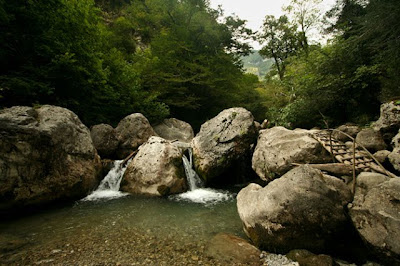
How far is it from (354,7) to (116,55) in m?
13.7

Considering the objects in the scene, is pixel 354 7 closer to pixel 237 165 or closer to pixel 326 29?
pixel 326 29

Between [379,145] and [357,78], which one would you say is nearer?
[379,145]

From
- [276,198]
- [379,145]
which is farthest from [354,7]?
[276,198]

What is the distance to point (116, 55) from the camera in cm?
1148

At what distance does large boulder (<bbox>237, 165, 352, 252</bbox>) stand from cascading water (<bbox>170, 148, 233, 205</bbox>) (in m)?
3.01

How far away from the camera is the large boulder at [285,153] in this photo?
5.42m

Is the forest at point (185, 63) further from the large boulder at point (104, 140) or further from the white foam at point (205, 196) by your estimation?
the white foam at point (205, 196)

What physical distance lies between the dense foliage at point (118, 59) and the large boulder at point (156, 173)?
14.8 ft

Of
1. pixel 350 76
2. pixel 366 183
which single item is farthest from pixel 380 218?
pixel 350 76

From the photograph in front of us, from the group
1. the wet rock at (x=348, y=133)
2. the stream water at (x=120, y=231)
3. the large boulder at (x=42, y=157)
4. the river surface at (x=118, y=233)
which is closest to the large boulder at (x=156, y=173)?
the stream water at (x=120, y=231)

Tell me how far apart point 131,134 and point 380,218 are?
991 cm

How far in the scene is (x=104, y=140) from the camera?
9.41 m

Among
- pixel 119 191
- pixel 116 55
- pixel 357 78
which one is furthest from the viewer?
pixel 116 55

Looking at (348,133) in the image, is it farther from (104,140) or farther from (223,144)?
(104,140)
